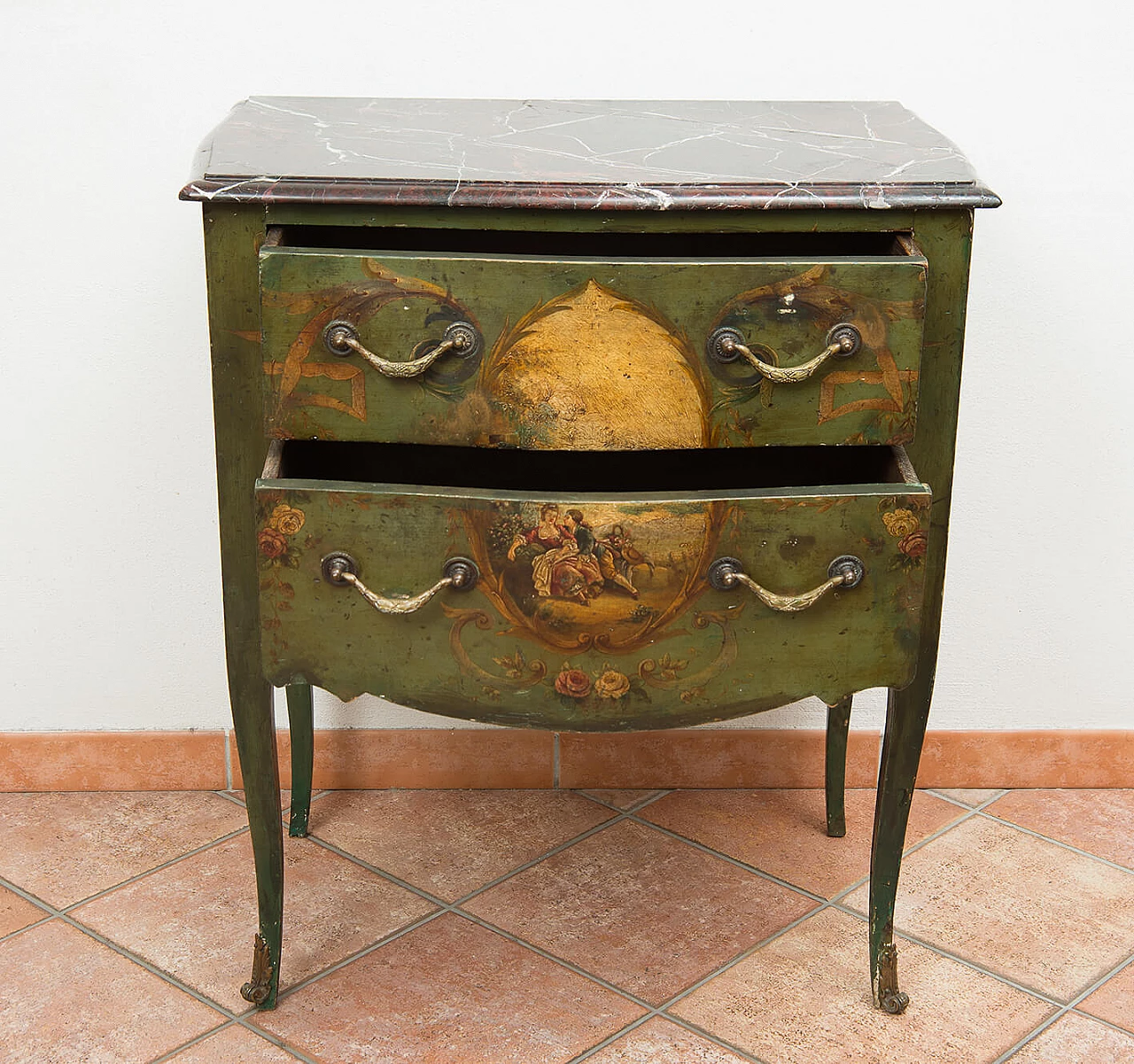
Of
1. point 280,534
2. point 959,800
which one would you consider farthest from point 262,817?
point 959,800

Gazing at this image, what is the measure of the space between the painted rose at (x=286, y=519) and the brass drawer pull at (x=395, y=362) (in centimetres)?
14

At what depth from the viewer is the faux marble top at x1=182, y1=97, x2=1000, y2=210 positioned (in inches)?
47.8

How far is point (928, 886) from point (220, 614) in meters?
0.95

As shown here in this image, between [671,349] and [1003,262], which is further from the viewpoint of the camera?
[1003,262]

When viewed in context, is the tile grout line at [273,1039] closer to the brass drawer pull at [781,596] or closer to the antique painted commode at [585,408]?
the antique painted commode at [585,408]

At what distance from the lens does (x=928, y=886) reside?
1.71 meters

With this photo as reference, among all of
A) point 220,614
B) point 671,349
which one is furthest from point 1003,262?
point 220,614

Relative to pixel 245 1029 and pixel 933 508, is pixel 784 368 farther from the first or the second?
pixel 245 1029

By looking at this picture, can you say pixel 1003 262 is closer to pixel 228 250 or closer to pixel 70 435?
pixel 228 250

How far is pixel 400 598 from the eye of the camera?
1.27m

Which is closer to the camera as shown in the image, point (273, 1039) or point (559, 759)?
point (273, 1039)

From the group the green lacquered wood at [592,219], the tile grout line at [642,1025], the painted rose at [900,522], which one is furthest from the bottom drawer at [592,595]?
the tile grout line at [642,1025]

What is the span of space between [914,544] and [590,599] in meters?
0.29

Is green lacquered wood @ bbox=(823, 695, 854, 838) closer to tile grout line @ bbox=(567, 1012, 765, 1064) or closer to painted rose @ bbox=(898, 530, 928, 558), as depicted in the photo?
tile grout line @ bbox=(567, 1012, 765, 1064)
